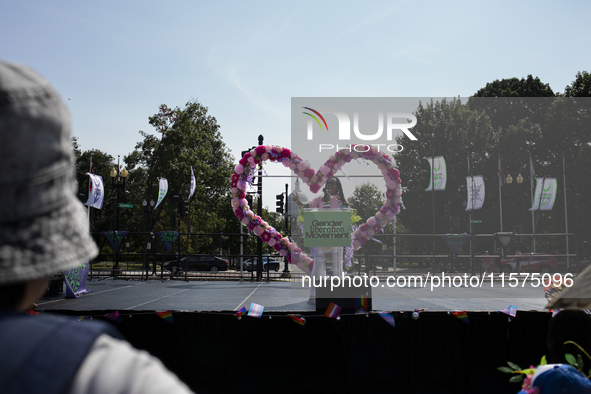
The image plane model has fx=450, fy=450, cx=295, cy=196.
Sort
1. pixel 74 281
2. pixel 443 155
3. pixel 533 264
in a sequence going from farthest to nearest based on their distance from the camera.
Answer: pixel 443 155 → pixel 533 264 → pixel 74 281

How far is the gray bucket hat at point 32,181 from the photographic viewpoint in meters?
0.69

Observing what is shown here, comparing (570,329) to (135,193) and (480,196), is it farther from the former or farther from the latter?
(135,193)

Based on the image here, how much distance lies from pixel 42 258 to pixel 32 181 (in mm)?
125

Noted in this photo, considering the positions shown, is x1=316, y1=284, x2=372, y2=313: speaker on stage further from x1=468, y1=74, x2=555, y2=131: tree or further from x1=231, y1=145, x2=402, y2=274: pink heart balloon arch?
x1=468, y1=74, x2=555, y2=131: tree

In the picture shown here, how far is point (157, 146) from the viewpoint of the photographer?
43344mm

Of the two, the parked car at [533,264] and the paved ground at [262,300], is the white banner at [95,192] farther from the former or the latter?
the parked car at [533,264]

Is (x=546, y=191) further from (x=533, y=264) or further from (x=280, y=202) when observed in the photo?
(x=280, y=202)

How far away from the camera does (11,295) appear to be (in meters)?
0.76

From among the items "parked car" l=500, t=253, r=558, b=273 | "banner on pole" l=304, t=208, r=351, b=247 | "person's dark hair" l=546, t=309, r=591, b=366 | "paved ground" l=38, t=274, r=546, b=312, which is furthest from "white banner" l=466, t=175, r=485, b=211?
"person's dark hair" l=546, t=309, r=591, b=366

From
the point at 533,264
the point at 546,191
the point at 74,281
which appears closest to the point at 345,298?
the point at 74,281

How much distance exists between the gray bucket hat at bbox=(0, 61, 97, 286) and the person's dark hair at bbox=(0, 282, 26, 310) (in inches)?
2.2

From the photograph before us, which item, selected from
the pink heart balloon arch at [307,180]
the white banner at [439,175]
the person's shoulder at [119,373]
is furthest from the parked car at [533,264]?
the person's shoulder at [119,373]

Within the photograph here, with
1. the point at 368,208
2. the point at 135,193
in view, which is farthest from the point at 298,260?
the point at 368,208

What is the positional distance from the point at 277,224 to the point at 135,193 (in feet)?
93.4
